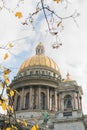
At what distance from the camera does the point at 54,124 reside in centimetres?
4200

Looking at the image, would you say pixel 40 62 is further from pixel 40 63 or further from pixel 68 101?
pixel 68 101

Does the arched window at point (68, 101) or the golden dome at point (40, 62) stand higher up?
the golden dome at point (40, 62)

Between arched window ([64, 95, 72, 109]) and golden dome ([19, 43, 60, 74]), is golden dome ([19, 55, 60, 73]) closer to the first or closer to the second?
golden dome ([19, 43, 60, 74])

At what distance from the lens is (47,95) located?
59.2m

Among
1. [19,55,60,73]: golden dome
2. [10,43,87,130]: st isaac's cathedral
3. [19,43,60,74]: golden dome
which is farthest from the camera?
[19,55,60,73]: golden dome

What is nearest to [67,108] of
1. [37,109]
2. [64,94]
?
[64,94]

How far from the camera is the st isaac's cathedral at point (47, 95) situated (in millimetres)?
41969

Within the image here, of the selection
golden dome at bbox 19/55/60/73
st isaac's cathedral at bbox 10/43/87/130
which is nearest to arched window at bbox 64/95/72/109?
st isaac's cathedral at bbox 10/43/87/130

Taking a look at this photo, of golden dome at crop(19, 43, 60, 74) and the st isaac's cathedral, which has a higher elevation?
golden dome at crop(19, 43, 60, 74)

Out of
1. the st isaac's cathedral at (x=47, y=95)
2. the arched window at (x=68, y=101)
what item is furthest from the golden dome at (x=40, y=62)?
the arched window at (x=68, y=101)

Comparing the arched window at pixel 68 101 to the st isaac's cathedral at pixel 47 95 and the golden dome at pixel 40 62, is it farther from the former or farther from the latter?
the golden dome at pixel 40 62

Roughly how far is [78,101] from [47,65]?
18300 millimetres

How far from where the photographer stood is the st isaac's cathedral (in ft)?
138

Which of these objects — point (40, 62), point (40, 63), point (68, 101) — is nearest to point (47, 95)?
point (40, 63)
